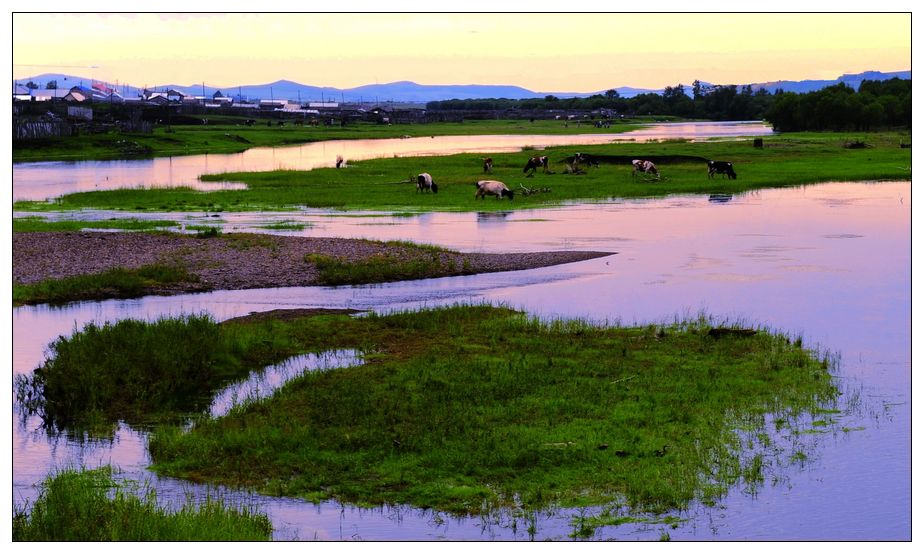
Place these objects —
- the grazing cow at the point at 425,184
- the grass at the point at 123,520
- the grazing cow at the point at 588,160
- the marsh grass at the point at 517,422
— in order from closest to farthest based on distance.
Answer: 1. the grass at the point at 123,520
2. the marsh grass at the point at 517,422
3. the grazing cow at the point at 425,184
4. the grazing cow at the point at 588,160

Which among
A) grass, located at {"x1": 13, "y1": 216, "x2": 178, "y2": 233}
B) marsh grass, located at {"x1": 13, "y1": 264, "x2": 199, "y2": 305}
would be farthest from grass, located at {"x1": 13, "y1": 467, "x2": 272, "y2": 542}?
grass, located at {"x1": 13, "y1": 216, "x2": 178, "y2": 233}

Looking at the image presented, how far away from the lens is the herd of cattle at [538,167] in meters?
51.8

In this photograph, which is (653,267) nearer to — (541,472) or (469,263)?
(469,263)

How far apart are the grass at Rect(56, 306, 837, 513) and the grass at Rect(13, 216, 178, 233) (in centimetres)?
1824

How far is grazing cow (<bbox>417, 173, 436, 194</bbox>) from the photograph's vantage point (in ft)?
178

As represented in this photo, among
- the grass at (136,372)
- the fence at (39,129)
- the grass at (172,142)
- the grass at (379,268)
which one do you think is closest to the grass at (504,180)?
the grass at (379,268)

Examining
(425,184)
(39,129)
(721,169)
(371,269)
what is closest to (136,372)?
(371,269)

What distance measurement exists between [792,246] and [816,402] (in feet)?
64.8

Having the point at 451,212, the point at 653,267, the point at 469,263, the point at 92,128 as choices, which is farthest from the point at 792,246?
the point at 92,128

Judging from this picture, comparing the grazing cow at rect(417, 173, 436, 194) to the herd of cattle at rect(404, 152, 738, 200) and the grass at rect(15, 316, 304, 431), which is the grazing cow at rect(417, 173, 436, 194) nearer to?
the herd of cattle at rect(404, 152, 738, 200)

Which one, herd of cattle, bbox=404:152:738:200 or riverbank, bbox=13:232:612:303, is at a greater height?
herd of cattle, bbox=404:152:738:200

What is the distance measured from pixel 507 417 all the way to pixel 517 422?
26cm

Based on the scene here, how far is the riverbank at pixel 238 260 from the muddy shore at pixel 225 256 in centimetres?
2

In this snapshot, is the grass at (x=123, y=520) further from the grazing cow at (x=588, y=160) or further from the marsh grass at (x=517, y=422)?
the grazing cow at (x=588, y=160)
